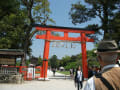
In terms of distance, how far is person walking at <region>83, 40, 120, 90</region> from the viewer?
149 cm

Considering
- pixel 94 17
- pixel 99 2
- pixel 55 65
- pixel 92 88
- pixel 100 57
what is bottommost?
pixel 55 65

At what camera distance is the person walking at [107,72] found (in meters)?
1.49

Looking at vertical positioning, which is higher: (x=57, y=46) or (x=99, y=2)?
(x=99, y=2)

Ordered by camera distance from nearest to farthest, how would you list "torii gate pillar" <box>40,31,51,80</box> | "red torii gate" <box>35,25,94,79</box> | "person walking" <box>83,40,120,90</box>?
"person walking" <box>83,40,120,90</box>, "torii gate pillar" <box>40,31,51,80</box>, "red torii gate" <box>35,25,94,79</box>

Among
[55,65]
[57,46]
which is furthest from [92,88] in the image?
[55,65]

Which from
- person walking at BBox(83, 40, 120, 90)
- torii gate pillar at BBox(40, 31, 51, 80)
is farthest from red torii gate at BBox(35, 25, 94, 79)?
person walking at BBox(83, 40, 120, 90)

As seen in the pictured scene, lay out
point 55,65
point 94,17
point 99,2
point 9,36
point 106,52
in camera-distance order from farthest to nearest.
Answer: point 55,65 < point 9,36 < point 94,17 < point 99,2 < point 106,52

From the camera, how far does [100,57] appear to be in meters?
1.65

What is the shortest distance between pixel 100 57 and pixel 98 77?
0.75ft

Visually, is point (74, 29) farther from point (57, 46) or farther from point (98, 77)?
point (98, 77)

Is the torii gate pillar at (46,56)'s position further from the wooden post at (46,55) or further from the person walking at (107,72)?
the person walking at (107,72)

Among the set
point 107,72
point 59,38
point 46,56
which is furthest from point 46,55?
point 107,72

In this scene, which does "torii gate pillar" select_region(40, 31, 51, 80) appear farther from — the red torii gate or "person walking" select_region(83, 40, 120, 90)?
"person walking" select_region(83, 40, 120, 90)

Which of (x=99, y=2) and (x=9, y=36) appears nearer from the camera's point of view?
(x=99, y=2)
